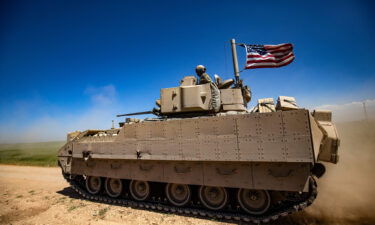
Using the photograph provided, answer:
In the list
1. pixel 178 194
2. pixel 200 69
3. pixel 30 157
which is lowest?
pixel 30 157

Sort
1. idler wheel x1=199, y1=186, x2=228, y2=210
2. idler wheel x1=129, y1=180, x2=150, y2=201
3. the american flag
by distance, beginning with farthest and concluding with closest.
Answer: the american flag, idler wheel x1=129, y1=180, x2=150, y2=201, idler wheel x1=199, y1=186, x2=228, y2=210

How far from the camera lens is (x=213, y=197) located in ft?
19.5

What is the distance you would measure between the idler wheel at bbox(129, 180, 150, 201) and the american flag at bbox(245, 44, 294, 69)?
6435mm

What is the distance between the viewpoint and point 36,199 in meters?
8.21

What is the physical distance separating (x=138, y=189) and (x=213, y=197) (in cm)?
299

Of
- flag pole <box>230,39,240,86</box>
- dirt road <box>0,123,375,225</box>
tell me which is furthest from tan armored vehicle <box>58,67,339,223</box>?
dirt road <box>0,123,375,225</box>

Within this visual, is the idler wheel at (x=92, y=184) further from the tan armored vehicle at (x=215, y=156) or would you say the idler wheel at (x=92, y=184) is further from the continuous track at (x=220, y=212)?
the continuous track at (x=220, y=212)

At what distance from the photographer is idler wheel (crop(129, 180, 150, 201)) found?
7.07m

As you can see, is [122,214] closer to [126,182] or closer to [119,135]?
[126,182]

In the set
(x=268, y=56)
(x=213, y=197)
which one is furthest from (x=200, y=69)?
(x=213, y=197)

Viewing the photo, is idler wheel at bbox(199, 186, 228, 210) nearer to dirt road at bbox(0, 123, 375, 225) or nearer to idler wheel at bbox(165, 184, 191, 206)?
idler wheel at bbox(165, 184, 191, 206)

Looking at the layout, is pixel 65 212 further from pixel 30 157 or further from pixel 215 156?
pixel 30 157

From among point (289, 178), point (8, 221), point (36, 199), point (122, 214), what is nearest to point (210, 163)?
point (289, 178)

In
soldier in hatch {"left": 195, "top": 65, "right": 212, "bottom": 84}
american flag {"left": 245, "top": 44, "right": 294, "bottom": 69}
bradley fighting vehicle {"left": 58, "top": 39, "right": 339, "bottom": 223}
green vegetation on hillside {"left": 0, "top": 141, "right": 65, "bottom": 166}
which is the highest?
american flag {"left": 245, "top": 44, "right": 294, "bottom": 69}
